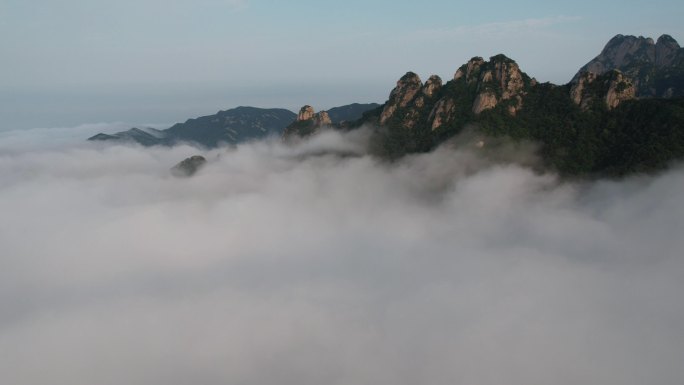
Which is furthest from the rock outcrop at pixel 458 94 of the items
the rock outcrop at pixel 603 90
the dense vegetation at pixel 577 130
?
the rock outcrop at pixel 603 90

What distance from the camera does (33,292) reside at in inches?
6629

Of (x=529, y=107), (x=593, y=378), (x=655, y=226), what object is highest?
(x=529, y=107)

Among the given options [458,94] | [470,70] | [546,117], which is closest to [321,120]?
[458,94]

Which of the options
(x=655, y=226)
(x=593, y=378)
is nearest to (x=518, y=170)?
(x=655, y=226)

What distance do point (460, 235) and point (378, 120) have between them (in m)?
56.6

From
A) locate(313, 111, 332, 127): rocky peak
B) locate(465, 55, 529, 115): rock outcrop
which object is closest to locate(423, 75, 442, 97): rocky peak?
locate(465, 55, 529, 115): rock outcrop

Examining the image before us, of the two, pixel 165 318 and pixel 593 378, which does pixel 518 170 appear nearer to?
pixel 593 378

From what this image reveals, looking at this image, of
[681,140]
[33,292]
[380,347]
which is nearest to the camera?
[380,347]

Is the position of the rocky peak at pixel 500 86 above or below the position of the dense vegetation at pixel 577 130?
above

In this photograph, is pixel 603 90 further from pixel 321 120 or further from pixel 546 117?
pixel 321 120

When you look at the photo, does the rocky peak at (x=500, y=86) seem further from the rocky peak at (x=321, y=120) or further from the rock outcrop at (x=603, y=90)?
the rocky peak at (x=321, y=120)

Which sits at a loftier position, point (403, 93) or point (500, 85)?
point (403, 93)

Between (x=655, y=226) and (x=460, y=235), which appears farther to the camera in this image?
(x=460, y=235)

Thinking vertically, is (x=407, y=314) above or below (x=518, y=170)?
below
